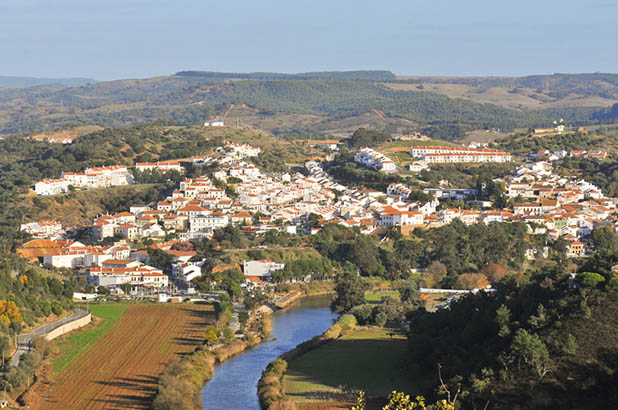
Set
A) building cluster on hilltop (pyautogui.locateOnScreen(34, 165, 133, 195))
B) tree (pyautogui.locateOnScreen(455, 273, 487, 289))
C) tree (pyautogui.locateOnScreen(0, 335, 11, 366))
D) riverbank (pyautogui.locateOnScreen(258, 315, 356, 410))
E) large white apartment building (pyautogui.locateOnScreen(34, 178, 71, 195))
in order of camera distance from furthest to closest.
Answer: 1. building cluster on hilltop (pyautogui.locateOnScreen(34, 165, 133, 195))
2. large white apartment building (pyautogui.locateOnScreen(34, 178, 71, 195))
3. tree (pyautogui.locateOnScreen(455, 273, 487, 289))
4. tree (pyautogui.locateOnScreen(0, 335, 11, 366))
5. riverbank (pyautogui.locateOnScreen(258, 315, 356, 410))

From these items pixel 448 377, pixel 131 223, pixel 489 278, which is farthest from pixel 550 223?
pixel 448 377

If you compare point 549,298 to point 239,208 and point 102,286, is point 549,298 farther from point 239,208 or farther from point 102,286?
point 239,208

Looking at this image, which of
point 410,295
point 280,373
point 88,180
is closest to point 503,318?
point 280,373

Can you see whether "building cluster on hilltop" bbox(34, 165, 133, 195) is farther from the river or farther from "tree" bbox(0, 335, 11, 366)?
"tree" bbox(0, 335, 11, 366)

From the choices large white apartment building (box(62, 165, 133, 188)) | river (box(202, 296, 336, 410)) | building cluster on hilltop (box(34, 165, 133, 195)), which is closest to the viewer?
river (box(202, 296, 336, 410))

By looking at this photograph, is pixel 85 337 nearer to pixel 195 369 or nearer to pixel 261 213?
pixel 195 369

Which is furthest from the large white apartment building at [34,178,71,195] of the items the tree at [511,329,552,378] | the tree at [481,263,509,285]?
the tree at [511,329,552,378]

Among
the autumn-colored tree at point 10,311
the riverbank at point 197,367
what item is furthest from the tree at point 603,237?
the autumn-colored tree at point 10,311
